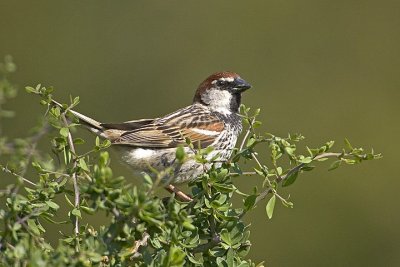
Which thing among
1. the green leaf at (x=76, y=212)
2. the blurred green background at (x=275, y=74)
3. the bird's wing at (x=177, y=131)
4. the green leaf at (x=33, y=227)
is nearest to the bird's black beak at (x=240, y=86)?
the bird's wing at (x=177, y=131)

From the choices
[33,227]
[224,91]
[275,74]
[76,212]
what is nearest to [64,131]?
[76,212]

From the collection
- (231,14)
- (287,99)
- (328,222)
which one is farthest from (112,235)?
(231,14)

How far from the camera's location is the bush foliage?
2527 mm

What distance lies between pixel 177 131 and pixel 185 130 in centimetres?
8

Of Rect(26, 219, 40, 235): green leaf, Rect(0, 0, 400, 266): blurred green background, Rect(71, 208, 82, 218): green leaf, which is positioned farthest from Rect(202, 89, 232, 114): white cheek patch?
Rect(0, 0, 400, 266): blurred green background

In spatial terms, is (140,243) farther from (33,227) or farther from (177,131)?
(177,131)

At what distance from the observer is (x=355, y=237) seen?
862 centimetres

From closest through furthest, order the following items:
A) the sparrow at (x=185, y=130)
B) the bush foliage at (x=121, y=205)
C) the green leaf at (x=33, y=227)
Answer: the bush foliage at (x=121, y=205)
the green leaf at (x=33, y=227)
the sparrow at (x=185, y=130)

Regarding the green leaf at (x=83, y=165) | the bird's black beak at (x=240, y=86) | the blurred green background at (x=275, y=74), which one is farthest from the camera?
the blurred green background at (x=275, y=74)

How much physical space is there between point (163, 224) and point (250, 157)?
2.05ft

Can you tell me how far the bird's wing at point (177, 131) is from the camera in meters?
4.76

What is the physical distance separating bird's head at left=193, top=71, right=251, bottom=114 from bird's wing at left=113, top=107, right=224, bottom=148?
14cm

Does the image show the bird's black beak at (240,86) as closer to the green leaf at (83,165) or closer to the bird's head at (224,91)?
the bird's head at (224,91)

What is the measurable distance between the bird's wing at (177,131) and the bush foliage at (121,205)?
52.4 inches
